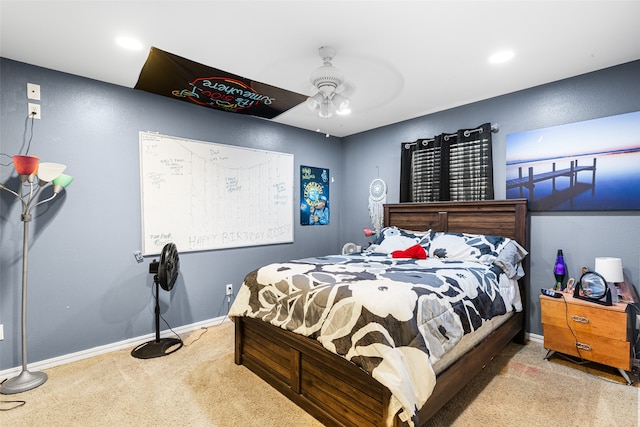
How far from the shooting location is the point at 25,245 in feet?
7.43

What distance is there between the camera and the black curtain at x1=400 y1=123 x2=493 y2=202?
3.34 metres

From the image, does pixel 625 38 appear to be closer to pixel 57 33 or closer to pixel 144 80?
pixel 144 80

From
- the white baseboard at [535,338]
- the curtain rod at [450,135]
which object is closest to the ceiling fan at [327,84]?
the curtain rod at [450,135]

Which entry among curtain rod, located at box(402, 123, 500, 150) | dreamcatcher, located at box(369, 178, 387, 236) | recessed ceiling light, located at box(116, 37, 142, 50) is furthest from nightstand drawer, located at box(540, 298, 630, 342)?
recessed ceiling light, located at box(116, 37, 142, 50)

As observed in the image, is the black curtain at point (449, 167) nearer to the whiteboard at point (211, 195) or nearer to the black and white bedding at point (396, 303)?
the black and white bedding at point (396, 303)

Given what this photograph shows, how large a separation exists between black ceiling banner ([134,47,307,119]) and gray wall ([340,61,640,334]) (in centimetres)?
197

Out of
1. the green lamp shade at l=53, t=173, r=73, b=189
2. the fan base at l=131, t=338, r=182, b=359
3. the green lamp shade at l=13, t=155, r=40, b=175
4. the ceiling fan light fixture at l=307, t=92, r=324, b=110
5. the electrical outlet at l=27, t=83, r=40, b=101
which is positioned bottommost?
the fan base at l=131, t=338, r=182, b=359

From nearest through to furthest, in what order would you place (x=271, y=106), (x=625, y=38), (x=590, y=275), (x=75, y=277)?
(x=625, y=38)
(x=590, y=275)
(x=75, y=277)
(x=271, y=106)

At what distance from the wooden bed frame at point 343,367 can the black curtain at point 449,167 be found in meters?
0.31

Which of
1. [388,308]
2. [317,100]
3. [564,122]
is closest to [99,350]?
[388,308]

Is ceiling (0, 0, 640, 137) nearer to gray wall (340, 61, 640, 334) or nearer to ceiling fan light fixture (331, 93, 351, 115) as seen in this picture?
gray wall (340, 61, 640, 334)

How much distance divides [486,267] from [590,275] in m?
0.81

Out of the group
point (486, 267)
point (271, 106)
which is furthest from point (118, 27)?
point (486, 267)

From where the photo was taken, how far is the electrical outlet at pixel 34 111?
2.48 m
